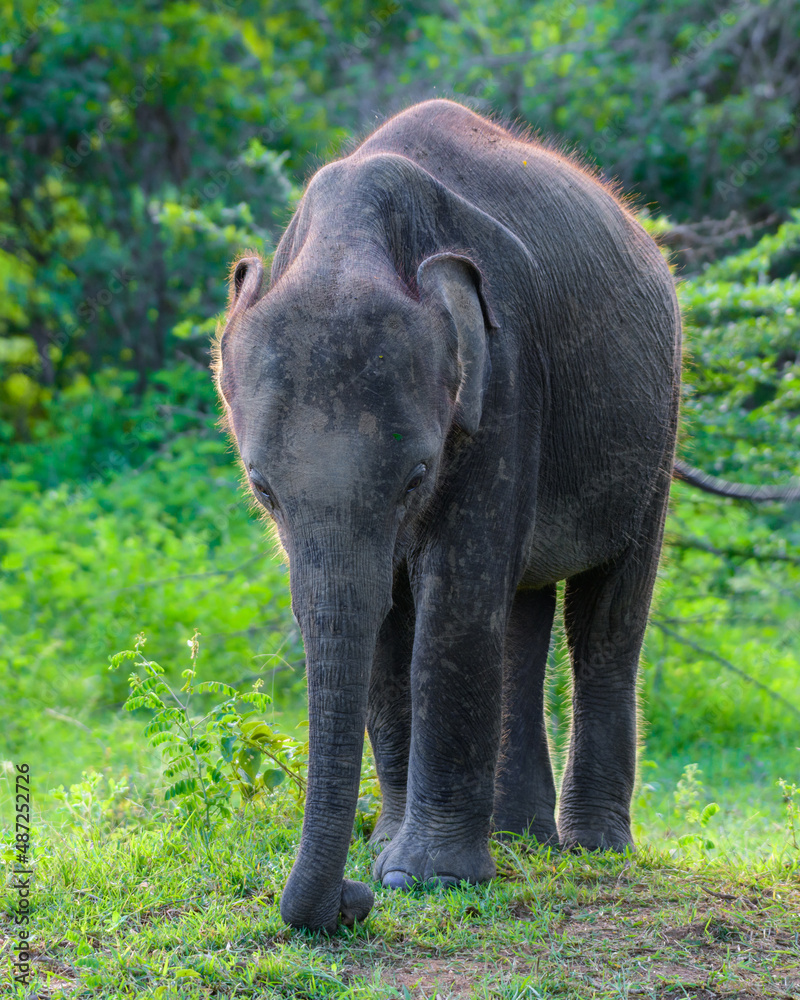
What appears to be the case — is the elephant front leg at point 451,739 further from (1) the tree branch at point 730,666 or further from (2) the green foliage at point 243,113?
(2) the green foliage at point 243,113

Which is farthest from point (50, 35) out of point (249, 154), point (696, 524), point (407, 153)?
point (407, 153)

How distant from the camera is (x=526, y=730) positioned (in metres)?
4.97

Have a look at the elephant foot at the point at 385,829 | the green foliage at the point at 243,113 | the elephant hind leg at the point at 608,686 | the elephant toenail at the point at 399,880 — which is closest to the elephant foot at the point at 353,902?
the elephant toenail at the point at 399,880

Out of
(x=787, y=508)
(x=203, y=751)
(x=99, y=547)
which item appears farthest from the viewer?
(x=787, y=508)

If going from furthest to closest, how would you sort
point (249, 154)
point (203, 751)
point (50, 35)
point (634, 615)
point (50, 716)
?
1. point (50, 35)
2. point (249, 154)
3. point (50, 716)
4. point (634, 615)
5. point (203, 751)

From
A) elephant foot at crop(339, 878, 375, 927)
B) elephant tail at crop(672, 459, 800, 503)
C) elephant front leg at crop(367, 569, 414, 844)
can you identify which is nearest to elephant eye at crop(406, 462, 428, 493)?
elephant front leg at crop(367, 569, 414, 844)

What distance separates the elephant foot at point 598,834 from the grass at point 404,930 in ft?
1.51

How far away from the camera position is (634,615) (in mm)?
5004

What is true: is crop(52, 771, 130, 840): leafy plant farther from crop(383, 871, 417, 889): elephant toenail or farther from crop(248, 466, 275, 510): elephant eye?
crop(248, 466, 275, 510): elephant eye

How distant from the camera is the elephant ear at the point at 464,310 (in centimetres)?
363

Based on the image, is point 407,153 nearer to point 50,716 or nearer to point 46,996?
point 46,996

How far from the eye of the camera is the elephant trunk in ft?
10.8

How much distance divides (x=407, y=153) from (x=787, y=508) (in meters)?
6.15

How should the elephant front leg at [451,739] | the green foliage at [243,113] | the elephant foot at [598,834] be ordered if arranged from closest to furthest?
the elephant front leg at [451,739]
the elephant foot at [598,834]
the green foliage at [243,113]
